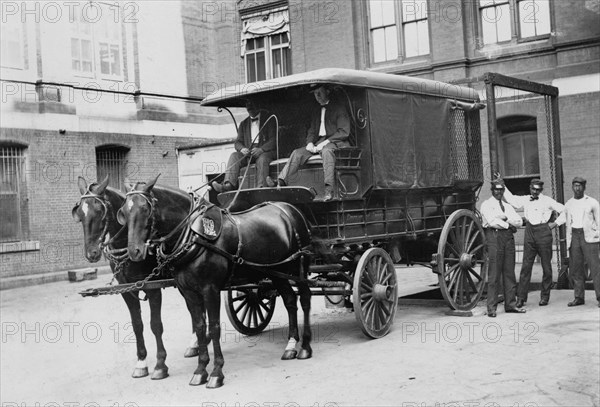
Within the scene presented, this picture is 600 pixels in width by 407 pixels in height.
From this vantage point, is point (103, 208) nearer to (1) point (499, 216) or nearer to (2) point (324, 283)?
(2) point (324, 283)

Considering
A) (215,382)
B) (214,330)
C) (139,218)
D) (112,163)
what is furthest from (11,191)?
(215,382)

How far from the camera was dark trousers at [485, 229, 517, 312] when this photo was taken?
31.5 feet

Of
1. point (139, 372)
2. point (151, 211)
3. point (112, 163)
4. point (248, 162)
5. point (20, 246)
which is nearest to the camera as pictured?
point (151, 211)

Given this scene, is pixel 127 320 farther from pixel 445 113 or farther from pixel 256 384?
pixel 445 113

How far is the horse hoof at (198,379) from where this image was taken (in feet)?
22.2

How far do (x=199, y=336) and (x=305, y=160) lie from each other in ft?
9.07

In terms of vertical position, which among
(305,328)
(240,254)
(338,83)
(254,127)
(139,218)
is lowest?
(305,328)

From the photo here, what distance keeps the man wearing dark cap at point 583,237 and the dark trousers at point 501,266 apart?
1080 millimetres

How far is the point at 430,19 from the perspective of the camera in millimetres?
17641

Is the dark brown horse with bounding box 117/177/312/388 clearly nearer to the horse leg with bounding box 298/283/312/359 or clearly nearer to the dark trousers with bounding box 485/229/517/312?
the horse leg with bounding box 298/283/312/359

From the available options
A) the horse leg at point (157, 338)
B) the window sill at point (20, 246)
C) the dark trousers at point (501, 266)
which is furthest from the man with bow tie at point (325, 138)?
the window sill at point (20, 246)

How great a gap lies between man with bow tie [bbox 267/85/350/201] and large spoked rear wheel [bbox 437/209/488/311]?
217cm

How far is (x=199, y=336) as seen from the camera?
684cm

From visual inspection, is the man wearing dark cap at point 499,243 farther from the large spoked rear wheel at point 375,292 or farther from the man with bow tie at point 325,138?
the man with bow tie at point 325,138
